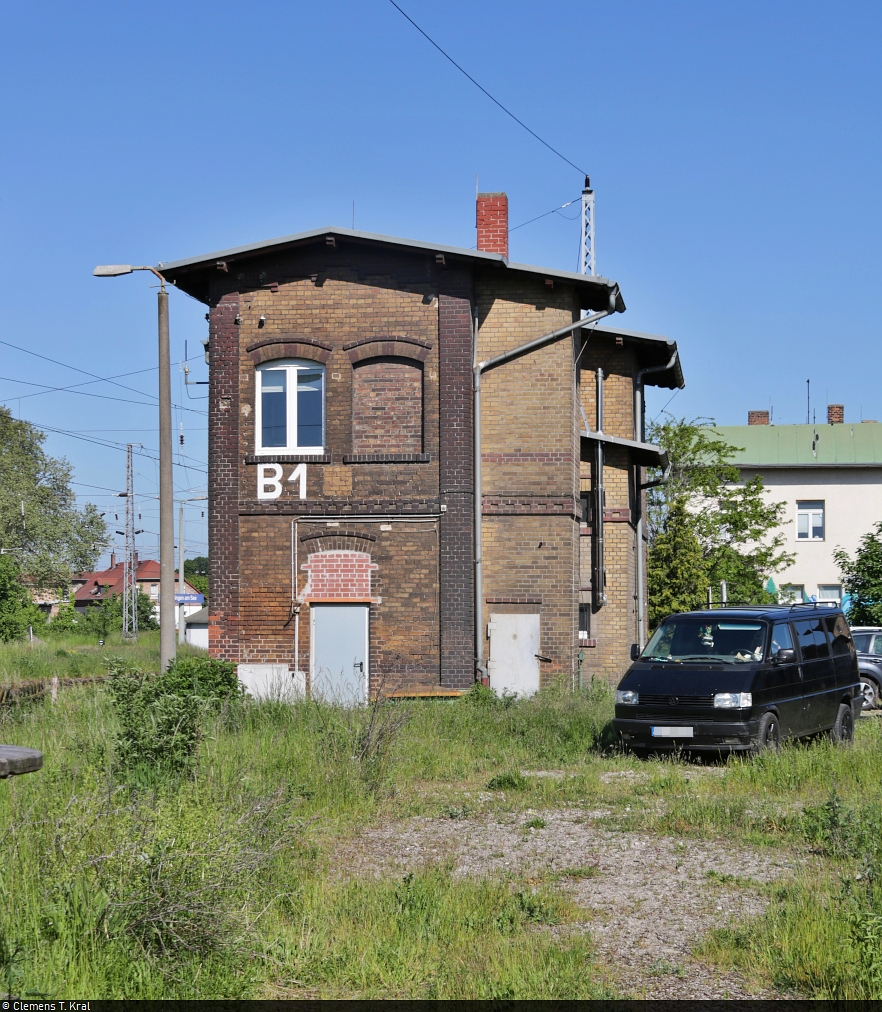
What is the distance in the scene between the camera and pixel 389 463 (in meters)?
19.8

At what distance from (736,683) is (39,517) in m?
66.0

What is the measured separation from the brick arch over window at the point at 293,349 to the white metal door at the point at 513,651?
562cm

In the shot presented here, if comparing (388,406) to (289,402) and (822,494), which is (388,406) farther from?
(822,494)

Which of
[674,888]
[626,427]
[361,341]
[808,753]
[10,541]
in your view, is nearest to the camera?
[674,888]

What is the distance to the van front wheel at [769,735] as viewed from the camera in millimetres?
12672

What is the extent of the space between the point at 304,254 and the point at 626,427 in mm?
7938

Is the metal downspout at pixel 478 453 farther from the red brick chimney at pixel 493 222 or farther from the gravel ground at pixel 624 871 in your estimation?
the gravel ground at pixel 624 871

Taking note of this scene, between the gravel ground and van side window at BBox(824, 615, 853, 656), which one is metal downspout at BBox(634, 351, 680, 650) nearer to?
van side window at BBox(824, 615, 853, 656)

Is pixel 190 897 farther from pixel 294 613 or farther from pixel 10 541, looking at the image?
pixel 10 541

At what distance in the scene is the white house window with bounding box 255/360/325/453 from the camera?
65.9ft

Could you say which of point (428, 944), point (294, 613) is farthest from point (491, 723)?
point (428, 944)

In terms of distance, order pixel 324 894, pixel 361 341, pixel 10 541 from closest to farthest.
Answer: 1. pixel 324 894
2. pixel 361 341
3. pixel 10 541

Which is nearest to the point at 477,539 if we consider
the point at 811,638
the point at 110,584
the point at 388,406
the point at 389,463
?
the point at 389,463

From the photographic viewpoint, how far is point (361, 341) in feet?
65.2
